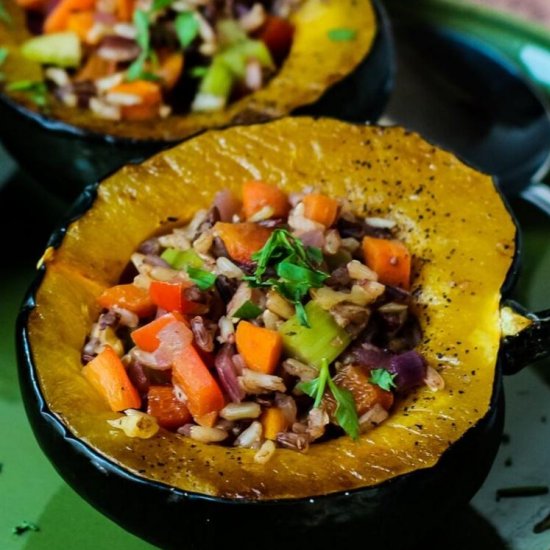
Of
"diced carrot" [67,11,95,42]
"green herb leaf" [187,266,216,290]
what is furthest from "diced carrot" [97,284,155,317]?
"diced carrot" [67,11,95,42]

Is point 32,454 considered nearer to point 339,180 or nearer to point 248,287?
point 248,287

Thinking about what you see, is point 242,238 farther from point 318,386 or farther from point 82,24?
point 82,24

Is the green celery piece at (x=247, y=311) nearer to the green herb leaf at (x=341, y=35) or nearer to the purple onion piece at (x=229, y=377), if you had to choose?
the purple onion piece at (x=229, y=377)

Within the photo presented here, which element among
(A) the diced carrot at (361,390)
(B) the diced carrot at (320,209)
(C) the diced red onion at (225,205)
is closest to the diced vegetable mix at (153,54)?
(C) the diced red onion at (225,205)

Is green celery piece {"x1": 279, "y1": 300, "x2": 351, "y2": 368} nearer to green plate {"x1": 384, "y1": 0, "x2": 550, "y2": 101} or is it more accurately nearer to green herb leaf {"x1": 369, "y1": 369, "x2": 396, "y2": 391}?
green herb leaf {"x1": 369, "y1": 369, "x2": 396, "y2": 391}

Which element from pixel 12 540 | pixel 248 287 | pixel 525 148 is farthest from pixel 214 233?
pixel 525 148

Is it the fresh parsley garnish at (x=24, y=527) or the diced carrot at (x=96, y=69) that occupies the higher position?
the diced carrot at (x=96, y=69)
